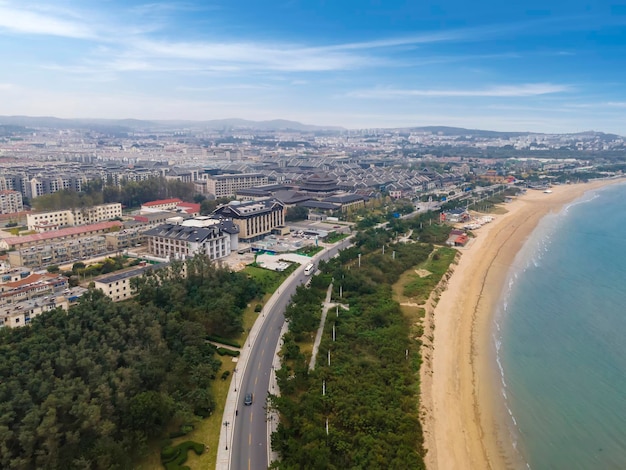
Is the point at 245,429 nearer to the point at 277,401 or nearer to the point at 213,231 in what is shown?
the point at 277,401

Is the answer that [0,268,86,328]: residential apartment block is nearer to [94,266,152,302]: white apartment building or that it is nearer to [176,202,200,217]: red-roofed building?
[94,266,152,302]: white apartment building

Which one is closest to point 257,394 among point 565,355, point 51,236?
point 565,355

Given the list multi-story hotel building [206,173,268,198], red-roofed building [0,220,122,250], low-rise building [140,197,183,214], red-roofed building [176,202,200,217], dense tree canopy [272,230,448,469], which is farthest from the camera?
multi-story hotel building [206,173,268,198]

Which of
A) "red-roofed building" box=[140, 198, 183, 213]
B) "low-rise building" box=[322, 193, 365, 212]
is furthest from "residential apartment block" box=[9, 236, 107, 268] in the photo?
Result: "low-rise building" box=[322, 193, 365, 212]

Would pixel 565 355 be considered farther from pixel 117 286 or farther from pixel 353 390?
pixel 117 286

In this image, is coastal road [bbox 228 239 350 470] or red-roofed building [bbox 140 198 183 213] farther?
red-roofed building [bbox 140 198 183 213]

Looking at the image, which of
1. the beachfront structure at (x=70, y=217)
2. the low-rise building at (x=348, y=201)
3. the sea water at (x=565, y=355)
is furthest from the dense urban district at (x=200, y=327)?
the sea water at (x=565, y=355)

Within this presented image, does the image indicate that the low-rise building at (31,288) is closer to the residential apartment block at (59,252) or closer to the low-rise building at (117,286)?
the low-rise building at (117,286)

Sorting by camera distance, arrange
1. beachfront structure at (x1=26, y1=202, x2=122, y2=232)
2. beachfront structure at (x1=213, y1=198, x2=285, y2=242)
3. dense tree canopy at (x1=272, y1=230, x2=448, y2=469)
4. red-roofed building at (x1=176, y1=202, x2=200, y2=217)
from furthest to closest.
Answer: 1. red-roofed building at (x1=176, y1=202, x2=200, y2=217)
2. beachfront structure at (x1=26, y1=202, x2=122, y2=232)
3. beachfront structure at (x1=213, y1=198, x2=285, y2=242)
4. dense tree canopy at (x1=272, y1=230, x2=448, y2=469)
